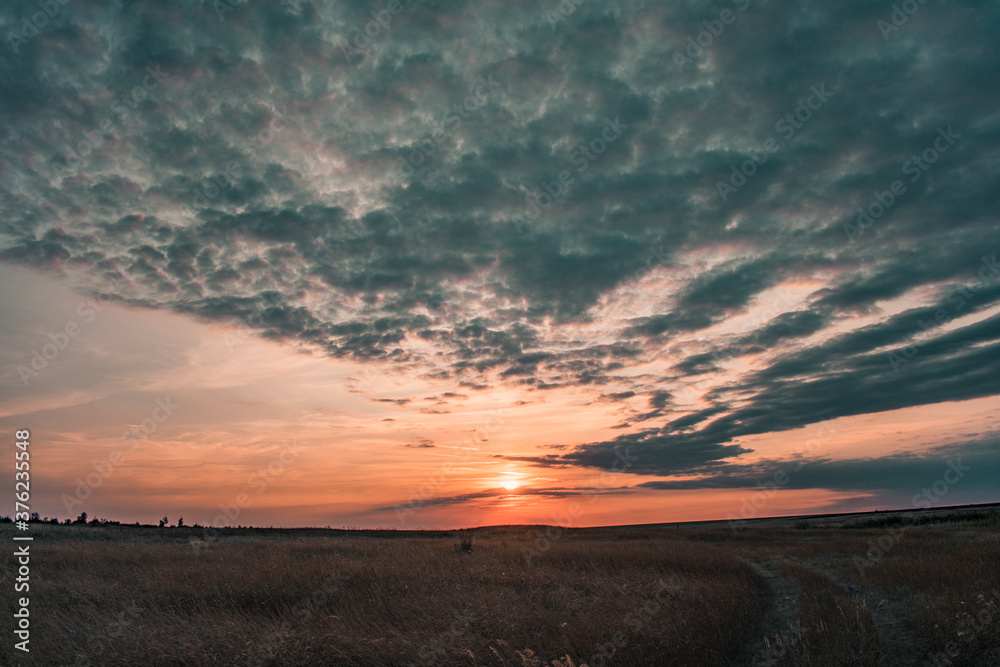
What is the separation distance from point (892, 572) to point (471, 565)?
13.8 metres

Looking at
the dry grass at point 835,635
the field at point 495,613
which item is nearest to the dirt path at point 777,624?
the field at point 495,613

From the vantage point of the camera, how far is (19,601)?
12000mm

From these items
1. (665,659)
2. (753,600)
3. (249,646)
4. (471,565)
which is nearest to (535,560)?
(471,565)

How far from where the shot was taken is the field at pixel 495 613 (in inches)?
328

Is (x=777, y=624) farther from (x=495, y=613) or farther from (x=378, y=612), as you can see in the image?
(x=378, y=612)

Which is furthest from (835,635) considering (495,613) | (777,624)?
(495,613)

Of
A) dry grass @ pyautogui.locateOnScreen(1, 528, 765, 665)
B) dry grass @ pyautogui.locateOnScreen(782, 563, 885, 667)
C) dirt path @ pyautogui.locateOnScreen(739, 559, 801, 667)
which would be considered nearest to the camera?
dry grass @ pyautogui.locateOnScreen(1, 528, 765, 665)

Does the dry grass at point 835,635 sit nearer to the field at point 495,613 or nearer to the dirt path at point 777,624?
the field at point 495,613

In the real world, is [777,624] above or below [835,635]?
below

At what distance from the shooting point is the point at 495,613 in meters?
10.8

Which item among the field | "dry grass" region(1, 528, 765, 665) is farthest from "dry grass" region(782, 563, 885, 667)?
"dry grass" region(1, 528, 765, 665)

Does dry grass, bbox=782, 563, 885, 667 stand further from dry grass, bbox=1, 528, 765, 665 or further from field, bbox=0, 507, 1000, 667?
dry grass, bbox=1, 528, 765, 665

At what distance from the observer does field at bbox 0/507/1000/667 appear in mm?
8320

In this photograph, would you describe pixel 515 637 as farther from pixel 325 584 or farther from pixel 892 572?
pixel 892 572
